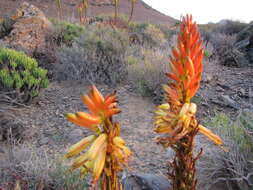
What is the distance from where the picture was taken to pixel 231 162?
236 cm

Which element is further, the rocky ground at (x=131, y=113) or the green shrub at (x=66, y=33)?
the green shrub at (x=66, y=33)

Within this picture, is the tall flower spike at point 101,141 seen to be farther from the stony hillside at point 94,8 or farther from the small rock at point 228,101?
the stony hillside at point 94,8

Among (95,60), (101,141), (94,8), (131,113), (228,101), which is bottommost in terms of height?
(131,113)

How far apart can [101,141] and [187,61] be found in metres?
0.35

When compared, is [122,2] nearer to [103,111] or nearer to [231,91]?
[231,91]

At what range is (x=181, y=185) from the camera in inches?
37.9

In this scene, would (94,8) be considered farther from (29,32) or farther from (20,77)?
(20,77)

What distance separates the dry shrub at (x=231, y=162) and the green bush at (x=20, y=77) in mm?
3087

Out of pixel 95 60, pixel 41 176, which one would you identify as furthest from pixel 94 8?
pixel 41 176

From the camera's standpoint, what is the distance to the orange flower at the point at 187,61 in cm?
86

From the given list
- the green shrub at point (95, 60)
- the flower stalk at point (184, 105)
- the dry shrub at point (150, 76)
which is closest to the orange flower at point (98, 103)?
the flower stalk at point (184, 105)

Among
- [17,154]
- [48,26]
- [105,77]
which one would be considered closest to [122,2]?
[48,26]

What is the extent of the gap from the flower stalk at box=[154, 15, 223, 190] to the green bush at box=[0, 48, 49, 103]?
12.5 feet

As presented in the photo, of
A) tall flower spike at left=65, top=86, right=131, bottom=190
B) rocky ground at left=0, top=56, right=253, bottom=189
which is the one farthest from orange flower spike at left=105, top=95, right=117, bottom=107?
rocky ground at left=0, top=56, right=253, bottom=189
